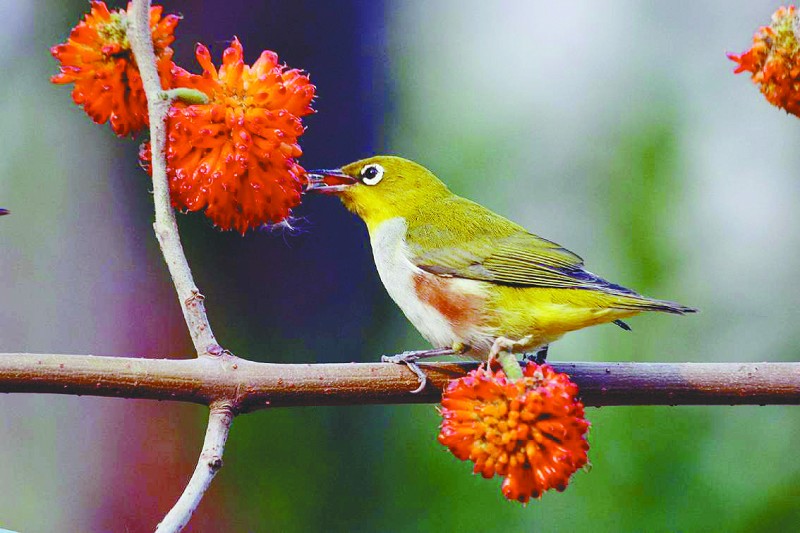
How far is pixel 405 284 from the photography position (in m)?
2.05

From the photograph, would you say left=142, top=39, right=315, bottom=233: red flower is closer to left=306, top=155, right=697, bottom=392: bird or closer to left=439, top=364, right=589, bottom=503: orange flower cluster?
left=306, top=155, right=697, bottom=392: bird

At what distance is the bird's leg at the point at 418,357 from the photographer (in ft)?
4.82

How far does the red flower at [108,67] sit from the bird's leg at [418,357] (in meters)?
0.55

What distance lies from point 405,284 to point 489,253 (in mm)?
188

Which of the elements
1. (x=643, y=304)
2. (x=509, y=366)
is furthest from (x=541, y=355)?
(x=509, y=366)

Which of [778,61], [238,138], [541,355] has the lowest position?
[541,355]

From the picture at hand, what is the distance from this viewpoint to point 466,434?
3.69 feet

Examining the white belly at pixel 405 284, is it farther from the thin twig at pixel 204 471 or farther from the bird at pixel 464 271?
the thin twig at pixel 204 471

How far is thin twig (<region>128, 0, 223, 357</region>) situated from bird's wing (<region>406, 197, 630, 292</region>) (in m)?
0.73

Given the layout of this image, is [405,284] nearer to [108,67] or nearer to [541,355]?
[541,355]

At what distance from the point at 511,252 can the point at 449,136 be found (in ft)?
7.30

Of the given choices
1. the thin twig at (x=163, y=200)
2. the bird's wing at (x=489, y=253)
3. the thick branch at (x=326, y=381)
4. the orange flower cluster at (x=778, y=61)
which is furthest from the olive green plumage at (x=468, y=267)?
the thin twig at (x=163, y=200)

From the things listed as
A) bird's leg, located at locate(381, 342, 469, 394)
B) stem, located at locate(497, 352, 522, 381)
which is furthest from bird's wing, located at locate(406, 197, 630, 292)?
stem, located at locate(497, 352, 522, 381)

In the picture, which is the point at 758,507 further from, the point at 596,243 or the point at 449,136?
the point at 449,136
